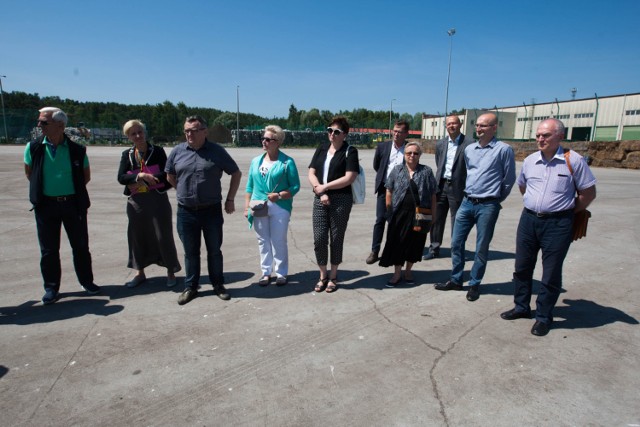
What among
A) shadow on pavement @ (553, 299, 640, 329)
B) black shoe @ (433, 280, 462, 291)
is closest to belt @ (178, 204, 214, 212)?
black shoe @ (433, 280, 462, 291)

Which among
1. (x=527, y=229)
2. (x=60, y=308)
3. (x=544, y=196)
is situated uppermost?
(x=544, y=196)

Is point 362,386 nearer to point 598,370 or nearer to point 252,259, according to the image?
point 598,370

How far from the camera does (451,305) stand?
4227 mm

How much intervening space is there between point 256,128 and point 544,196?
200ft

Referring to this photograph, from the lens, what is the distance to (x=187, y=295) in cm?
427

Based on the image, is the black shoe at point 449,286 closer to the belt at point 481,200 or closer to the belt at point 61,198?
the belt at point 481,200

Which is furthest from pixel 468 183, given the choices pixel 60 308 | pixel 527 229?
Answer: pixel 60 308

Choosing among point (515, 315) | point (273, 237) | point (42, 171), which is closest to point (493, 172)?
point (515, 315)

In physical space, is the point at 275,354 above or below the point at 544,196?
below

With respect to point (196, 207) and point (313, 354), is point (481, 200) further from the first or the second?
point (196, 207)

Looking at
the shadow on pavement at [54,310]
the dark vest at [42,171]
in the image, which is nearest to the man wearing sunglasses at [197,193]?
the shadow on pavement at [54,310]

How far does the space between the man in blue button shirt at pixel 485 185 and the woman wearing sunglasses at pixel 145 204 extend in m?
3.53

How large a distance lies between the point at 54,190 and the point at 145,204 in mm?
901

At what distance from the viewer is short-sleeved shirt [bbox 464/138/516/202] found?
4.23m
